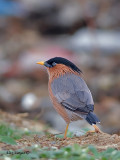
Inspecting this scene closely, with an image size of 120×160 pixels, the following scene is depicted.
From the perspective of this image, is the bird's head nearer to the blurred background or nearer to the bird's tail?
the bird's tail

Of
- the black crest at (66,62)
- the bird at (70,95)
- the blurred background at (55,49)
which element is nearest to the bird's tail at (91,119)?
the bird at (70,95)

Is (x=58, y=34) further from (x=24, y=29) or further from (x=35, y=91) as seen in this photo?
(x=35, y=91)

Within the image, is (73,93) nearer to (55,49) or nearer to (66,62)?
(66,62)

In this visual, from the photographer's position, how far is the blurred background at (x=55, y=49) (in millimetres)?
11938

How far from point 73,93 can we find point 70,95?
54 millimetres

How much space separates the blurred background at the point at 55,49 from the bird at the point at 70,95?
2.17m

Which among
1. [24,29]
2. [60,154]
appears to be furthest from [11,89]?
[60,154]

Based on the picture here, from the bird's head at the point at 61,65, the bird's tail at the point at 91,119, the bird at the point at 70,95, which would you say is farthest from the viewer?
the bird's head at the point at 61,65

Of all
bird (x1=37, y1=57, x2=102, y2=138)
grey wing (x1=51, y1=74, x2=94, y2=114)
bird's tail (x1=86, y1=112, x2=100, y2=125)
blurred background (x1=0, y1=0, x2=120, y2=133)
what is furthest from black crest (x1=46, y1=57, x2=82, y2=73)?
blurred background (x1=0, y1=0, x2=120, y2=133)

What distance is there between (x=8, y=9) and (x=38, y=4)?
1.30m

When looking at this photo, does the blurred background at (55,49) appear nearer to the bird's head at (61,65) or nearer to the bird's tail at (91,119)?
the bird's head at (61,65)

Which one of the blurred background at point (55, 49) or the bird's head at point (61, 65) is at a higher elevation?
the blurred background at point (55, 49)

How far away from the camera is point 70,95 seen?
22.5ft

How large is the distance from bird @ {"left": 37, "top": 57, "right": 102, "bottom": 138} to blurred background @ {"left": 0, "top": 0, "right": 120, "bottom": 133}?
217 cm
